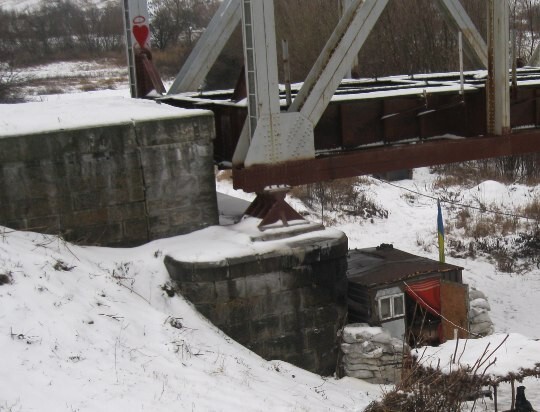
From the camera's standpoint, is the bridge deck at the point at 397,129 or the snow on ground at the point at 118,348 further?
the bridge deck at the point at 397,129

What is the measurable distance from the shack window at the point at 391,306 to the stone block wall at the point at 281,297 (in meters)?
0.90

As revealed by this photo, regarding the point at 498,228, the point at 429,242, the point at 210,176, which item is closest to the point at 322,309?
the point at 210,176

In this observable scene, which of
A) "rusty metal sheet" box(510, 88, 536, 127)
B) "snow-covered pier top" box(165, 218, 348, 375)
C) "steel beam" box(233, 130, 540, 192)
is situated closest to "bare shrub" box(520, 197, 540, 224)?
"rusty metal sheet" box(510, 88, 536, 127)

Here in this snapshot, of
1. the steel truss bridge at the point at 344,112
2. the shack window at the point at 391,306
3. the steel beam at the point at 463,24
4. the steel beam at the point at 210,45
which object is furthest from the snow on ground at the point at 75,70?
the shack window at the point at 391,306

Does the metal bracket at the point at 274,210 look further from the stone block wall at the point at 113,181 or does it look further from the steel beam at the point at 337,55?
the steel beam at the point at 337,55

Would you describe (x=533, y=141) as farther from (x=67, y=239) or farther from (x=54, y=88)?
(x=54, y=88)

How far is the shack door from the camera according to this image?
44.7 feet

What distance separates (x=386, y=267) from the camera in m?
14.2

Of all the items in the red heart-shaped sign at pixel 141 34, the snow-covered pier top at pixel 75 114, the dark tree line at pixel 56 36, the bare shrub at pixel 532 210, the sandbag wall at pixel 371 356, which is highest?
the dark tree line at pixel 56 36

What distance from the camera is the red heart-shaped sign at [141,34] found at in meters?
15.6

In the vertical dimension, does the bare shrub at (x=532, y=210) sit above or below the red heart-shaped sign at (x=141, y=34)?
below

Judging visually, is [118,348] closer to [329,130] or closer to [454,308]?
[329,130]

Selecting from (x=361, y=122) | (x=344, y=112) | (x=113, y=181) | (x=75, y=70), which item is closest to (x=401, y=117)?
(x=361, y=122)

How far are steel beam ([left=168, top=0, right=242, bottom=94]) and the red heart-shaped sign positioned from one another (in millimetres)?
994
